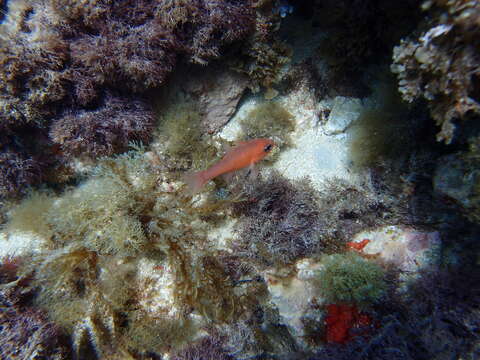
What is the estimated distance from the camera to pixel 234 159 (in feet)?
11.8

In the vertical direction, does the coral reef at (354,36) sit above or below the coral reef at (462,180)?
above

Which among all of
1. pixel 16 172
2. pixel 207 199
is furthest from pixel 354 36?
pixel 16 172

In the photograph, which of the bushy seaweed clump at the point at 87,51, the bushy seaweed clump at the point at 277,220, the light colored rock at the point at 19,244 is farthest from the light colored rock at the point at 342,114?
the light colored rock at the point at 19,244

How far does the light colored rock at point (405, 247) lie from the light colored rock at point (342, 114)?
5.73 feet

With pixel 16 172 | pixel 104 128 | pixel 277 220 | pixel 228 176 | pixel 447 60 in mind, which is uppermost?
pixel 16 172

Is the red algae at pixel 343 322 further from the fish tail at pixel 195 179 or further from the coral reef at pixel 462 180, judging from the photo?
the fish tail at pixel 195 179

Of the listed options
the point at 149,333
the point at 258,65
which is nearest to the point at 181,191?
the point at 149,333

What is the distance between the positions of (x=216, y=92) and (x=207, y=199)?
1936 mm

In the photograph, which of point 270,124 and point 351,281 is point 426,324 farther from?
point 270,124

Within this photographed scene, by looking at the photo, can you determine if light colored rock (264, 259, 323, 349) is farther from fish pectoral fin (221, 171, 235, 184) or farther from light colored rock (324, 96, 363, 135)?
light colored rock (324, 96, 363, 135)

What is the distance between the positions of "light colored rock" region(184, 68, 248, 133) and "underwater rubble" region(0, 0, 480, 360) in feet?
0.20

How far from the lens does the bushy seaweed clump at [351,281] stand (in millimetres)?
3135

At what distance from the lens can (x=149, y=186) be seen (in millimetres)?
4086

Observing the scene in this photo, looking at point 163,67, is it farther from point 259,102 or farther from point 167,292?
point 167,292
